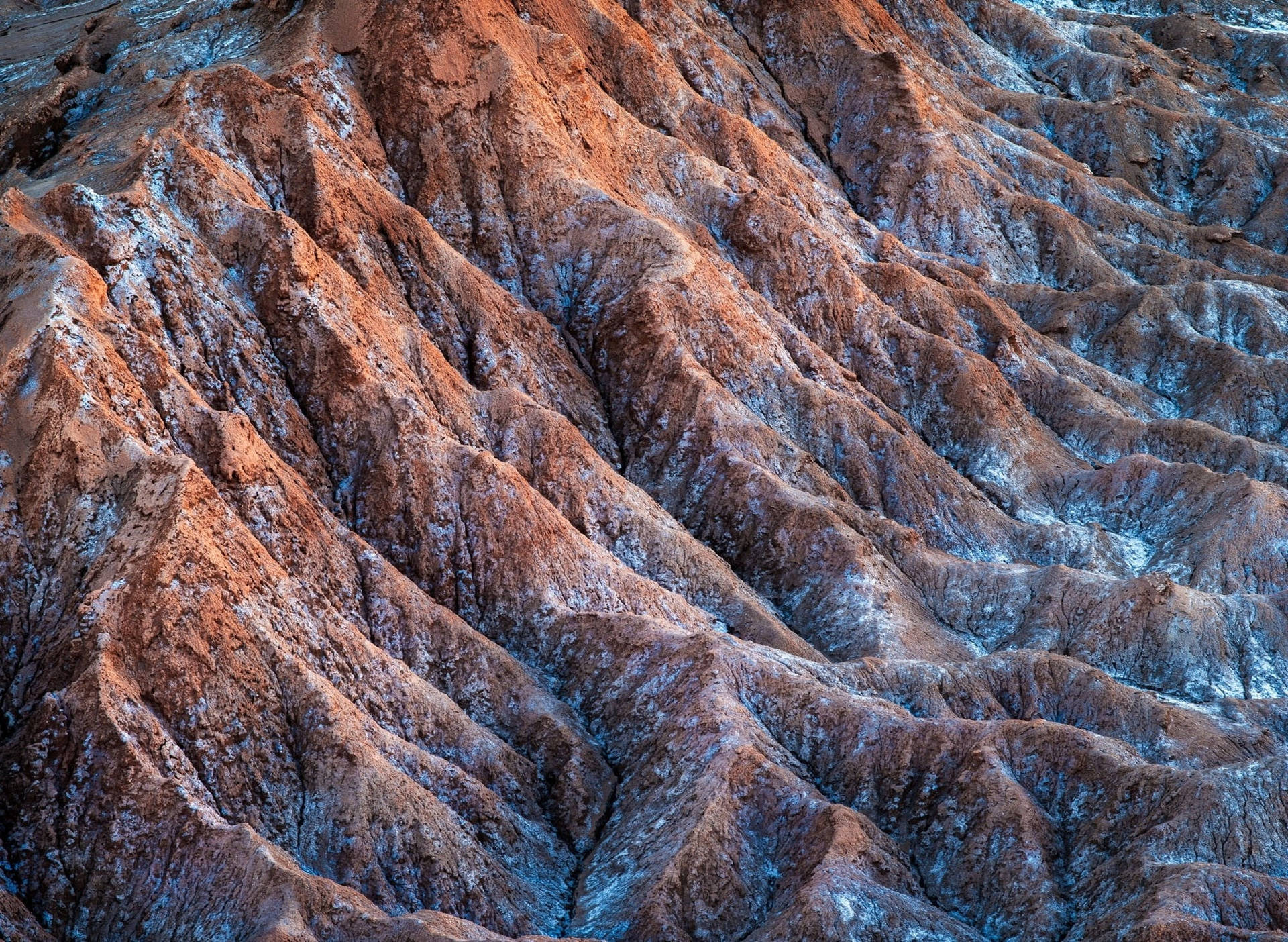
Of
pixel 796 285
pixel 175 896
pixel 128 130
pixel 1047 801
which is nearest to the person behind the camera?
pixel 175 896

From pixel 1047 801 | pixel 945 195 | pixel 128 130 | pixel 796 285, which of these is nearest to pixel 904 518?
pixel 796 285

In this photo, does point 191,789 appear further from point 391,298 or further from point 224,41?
point 224,41

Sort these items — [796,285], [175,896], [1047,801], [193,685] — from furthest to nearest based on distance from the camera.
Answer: [796,285]
[1047,801]
[193,685]
[175,896]

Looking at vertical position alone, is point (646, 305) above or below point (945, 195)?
above

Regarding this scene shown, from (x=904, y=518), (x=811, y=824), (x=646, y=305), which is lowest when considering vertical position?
(x=904, y=518)

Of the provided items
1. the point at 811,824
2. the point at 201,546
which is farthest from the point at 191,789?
the point at 811,824

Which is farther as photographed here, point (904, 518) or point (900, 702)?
point (904, 518)
